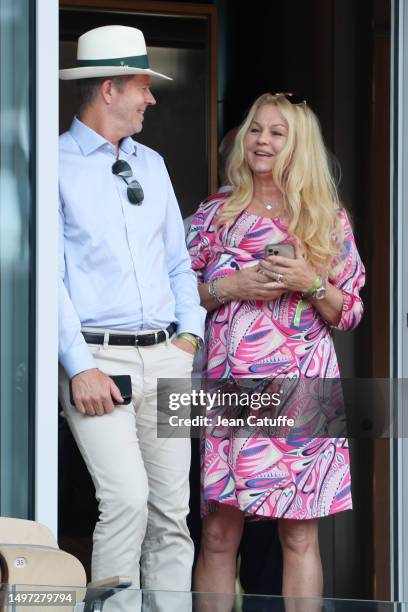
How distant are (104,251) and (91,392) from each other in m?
0.41

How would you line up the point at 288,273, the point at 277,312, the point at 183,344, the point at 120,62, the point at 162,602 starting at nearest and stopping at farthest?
the point at 162,602 → the point at 120,62 → the point at 183,344 → the point at 288,273 → the point at 277,312

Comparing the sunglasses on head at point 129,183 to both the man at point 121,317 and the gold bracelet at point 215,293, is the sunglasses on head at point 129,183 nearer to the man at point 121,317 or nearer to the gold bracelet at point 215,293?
the man at point 121,317

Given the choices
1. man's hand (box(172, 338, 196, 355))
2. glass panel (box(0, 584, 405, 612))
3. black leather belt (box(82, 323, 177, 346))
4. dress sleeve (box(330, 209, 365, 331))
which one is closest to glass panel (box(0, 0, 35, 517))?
black leather belt (box(82, 323, 177, 346))

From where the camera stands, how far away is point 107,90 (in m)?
3.79

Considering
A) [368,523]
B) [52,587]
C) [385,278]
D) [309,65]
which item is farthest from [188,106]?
[52,587]

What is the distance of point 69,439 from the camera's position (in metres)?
4.58

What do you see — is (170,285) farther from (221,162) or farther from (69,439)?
(221,162)

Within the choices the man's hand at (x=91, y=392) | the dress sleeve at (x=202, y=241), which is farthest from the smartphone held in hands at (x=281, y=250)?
the man's hand at (x=91, y=392)

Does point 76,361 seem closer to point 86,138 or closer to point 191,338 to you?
point 191,338

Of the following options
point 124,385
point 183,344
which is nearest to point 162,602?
point 124,385

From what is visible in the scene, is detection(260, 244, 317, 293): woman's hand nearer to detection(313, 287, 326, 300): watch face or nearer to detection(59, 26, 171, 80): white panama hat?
detection(313, 287, 326, 300): watch face

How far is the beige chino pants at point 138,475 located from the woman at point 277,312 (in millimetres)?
298

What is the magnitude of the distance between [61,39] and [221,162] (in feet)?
5.46

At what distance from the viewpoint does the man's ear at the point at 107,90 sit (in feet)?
12.4
